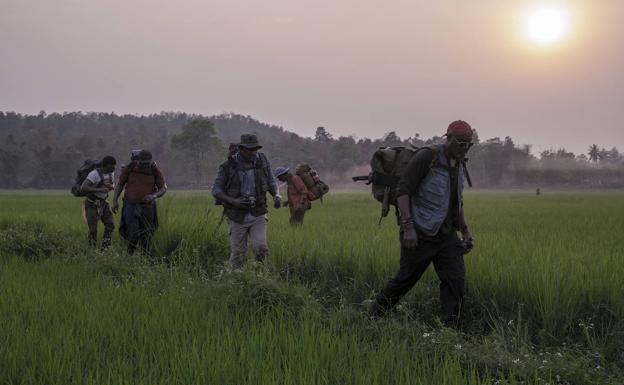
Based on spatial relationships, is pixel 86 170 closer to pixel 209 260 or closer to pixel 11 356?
pixel 209 260

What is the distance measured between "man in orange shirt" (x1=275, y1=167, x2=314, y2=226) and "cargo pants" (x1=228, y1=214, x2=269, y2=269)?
2649 mm

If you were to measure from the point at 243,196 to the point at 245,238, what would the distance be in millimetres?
500

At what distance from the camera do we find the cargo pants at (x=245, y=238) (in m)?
5.92

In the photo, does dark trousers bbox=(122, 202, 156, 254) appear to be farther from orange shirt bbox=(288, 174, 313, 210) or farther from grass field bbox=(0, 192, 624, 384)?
orange shirt bbox=(288, 174, 313, 210)

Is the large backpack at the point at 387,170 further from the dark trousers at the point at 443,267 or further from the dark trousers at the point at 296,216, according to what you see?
the dark trousers at the point at 296,216

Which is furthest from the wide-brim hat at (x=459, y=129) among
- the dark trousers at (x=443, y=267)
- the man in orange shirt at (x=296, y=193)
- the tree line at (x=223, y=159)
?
the tree line at (x=223, y=159)

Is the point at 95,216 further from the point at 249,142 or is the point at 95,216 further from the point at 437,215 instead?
the point at 437,215

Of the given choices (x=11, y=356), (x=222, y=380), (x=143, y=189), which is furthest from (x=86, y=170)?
(x=222, y=380)

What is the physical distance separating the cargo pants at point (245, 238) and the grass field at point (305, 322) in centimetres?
53

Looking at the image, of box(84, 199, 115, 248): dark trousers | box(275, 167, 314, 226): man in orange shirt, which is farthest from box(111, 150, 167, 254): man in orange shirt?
box(275, 167, 314, 226): man in orange shirt

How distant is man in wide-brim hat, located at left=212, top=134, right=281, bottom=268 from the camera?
5.89 meters

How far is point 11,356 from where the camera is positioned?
9.34 ft

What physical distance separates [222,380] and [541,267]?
3.57 m

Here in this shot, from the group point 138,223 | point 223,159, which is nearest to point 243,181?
point 138,223
